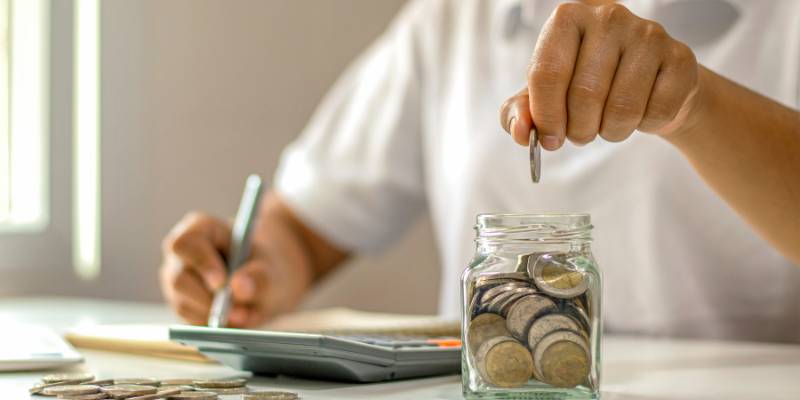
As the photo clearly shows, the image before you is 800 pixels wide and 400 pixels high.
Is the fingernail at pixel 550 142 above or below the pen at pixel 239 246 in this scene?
above

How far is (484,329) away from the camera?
568 mm

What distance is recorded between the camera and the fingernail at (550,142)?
615mm

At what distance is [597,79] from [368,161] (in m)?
0.89

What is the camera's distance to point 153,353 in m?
0.86

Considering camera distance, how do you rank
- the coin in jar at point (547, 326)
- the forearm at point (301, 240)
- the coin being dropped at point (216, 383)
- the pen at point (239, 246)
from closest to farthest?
the coin in jar at point (547, 326) < the coin being dropped at point (216, 383) < the pen at point (239, 246) < the forearm at point (301, 240)

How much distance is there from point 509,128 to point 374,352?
0.55ft

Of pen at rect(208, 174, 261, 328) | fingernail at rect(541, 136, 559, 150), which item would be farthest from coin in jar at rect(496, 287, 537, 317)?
pen at rect(208, 174, 261, 328)

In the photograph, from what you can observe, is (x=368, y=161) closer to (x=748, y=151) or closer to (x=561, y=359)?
(x=748, y=151)

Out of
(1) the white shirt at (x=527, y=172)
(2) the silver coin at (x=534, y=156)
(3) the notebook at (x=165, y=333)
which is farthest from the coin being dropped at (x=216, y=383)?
(1) the white shirt at (x=527, y=172)

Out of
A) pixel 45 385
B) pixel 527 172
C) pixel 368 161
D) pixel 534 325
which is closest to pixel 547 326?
pixel 534 325

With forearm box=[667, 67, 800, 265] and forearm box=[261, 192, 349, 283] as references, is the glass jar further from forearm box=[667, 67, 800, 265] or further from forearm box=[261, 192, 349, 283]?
forearm box=[261, 192, 349, 283]

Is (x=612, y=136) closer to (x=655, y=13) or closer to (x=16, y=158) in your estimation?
(x=655, y=13)

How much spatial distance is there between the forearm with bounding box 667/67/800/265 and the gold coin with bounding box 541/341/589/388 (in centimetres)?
22

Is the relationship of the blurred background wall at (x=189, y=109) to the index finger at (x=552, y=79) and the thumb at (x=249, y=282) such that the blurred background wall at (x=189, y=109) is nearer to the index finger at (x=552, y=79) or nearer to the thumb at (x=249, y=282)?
the thumb at (x=249, y=282)
